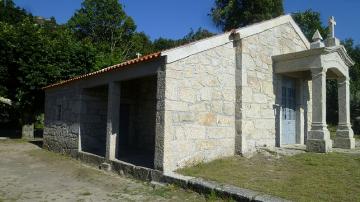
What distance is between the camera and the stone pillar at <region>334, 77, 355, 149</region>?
10.3 meters

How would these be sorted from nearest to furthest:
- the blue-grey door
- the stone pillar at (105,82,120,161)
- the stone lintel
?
the stone pillar at (105,82,120,161) → the stone lintel → the blue-grey door

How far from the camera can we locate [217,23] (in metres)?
26.6

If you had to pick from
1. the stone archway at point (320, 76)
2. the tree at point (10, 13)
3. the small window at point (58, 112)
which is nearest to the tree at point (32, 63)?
the small window at point (58, 112)

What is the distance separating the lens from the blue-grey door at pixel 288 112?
1048 cm

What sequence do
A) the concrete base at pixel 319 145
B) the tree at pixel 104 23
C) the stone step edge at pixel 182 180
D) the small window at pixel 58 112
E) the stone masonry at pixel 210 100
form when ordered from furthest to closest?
the tree at pixel 104 23
the small window at pixel 58 112
the concrete base at pixel 319 145
the stone masonry at pixel 210 100
the stone step edge at pixel 182 180

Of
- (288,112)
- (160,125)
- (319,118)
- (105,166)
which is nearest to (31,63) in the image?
(105,166)

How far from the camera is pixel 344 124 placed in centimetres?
1049

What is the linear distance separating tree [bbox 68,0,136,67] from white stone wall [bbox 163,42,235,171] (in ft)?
77.1

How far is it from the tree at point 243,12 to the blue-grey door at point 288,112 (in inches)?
574

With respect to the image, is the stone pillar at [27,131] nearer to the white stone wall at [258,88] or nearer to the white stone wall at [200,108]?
the white stone wall at [200,108]

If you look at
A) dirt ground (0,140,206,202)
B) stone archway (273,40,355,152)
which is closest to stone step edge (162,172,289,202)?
dirt ground (0,140,206,202)

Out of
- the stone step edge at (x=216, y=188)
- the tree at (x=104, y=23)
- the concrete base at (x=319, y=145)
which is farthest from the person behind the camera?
the tree at (x=104, y=23)

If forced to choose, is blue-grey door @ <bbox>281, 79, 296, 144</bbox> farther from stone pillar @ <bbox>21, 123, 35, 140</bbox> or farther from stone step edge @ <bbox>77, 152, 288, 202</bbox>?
stone pillar @ <bbox>21, 123, 35, 140</bbox>

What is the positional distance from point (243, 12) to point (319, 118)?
17.3 m
